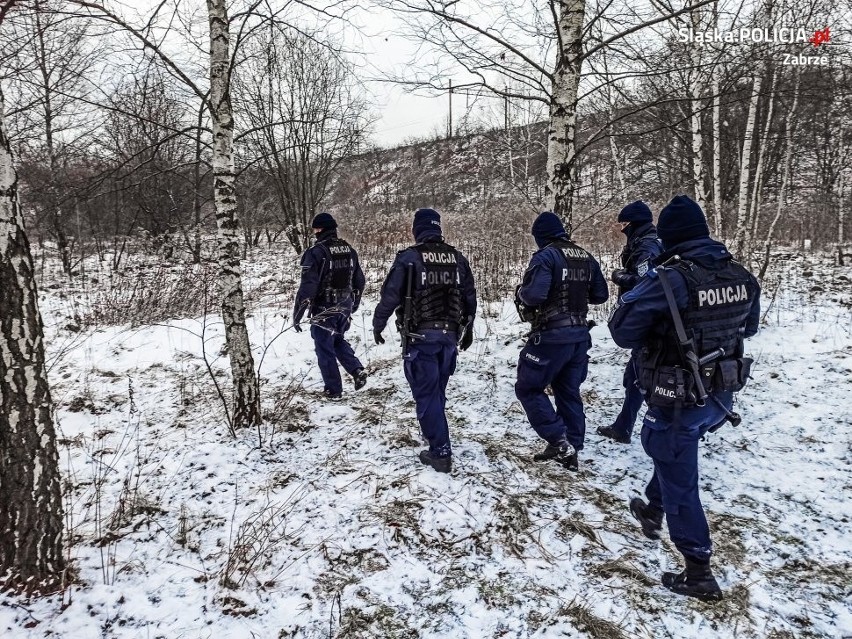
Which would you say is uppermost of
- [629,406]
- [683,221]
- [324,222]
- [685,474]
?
[324,222]

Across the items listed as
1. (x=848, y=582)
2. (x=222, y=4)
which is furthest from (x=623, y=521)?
(x=222, y=4)

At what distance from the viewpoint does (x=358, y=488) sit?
3396 mm

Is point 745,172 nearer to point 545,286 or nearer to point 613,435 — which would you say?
point 613,435

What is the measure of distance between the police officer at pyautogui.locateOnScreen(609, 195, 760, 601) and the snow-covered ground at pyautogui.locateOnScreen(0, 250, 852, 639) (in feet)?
1.40

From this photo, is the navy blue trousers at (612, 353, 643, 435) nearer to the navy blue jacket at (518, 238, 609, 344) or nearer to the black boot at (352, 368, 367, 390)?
the navy blue jacket at (518, 238, 609, 344)

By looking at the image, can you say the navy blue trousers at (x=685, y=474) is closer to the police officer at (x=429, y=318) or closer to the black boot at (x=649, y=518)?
the black boot at (x=649, y=518)

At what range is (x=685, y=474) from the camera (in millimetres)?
2455

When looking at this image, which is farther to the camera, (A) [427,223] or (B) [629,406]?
(B) [629,406]

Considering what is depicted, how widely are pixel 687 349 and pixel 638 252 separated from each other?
172cm

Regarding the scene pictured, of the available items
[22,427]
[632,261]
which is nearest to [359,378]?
[632,261]

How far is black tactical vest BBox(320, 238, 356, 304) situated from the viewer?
517 centimetres

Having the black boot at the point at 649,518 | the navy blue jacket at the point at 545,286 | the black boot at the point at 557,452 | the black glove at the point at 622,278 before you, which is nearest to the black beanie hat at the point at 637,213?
the black glove at the point at 622,278

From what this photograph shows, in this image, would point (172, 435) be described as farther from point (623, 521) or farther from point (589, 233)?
point (589, 233)

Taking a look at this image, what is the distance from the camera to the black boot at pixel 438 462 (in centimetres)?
362
